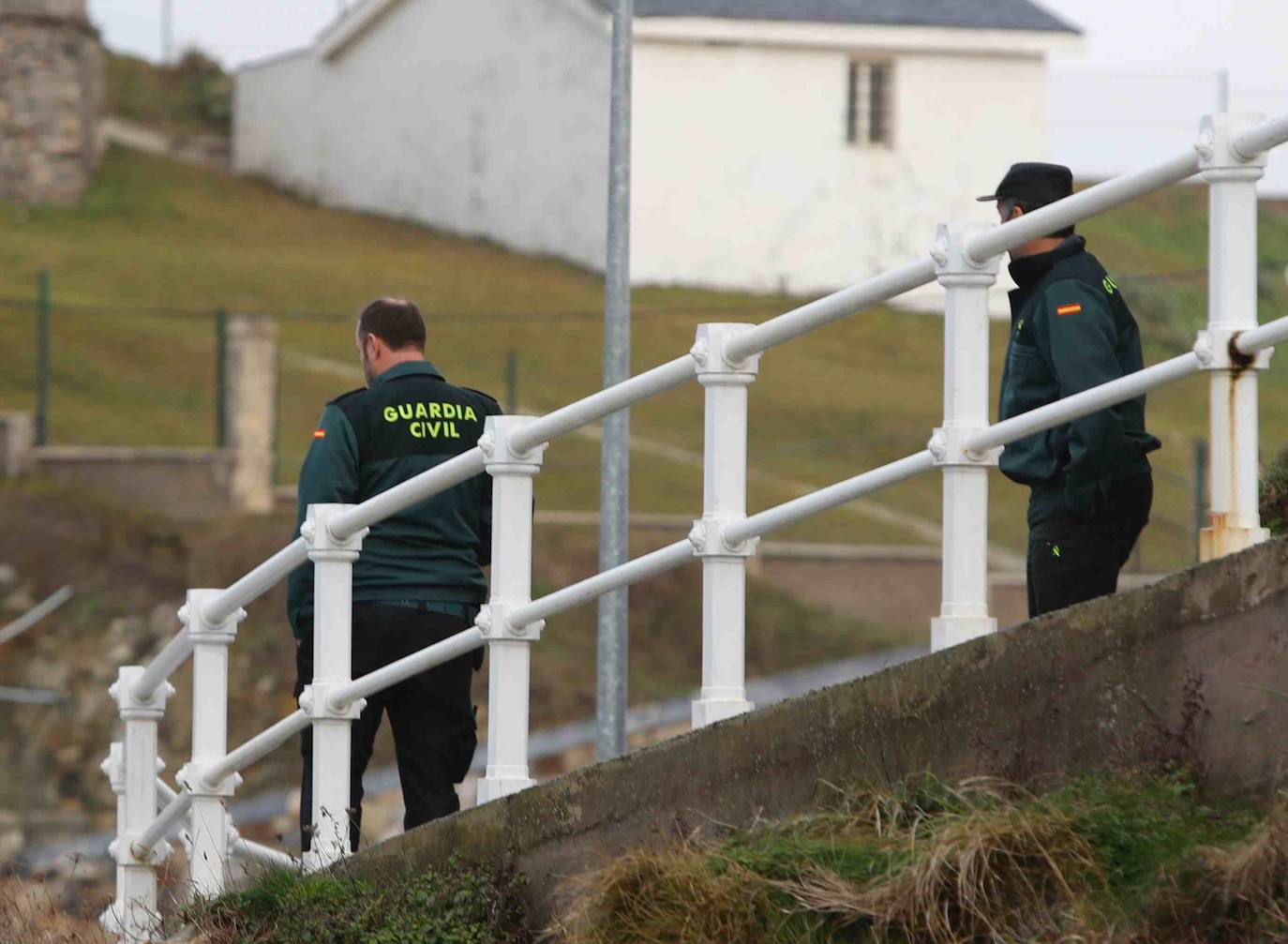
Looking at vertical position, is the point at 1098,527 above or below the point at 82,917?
above

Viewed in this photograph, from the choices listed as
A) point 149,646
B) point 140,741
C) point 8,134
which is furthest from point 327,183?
point 140,741

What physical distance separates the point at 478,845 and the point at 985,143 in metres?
28.9

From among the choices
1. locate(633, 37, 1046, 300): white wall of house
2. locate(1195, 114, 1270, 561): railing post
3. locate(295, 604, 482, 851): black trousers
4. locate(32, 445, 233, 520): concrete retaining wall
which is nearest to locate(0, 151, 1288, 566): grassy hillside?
locate(633, 37, 1046, 300): white wall of house

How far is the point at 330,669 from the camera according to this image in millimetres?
5867

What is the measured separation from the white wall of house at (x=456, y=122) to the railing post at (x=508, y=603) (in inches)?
1003

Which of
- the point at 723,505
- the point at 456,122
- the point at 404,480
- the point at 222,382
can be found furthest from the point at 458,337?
the point at 723,505

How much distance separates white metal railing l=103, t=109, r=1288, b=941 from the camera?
Result: 423 cm

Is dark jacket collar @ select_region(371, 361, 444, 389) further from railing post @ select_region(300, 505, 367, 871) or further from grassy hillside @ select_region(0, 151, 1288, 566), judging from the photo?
grassy hillside @ select_region(0, 151, 1288, 566)

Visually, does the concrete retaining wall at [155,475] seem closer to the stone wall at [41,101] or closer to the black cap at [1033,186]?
the black cap at [1033,186]

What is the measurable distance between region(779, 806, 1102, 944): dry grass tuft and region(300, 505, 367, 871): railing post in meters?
2.06

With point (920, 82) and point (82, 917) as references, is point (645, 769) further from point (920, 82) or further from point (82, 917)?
point (920, 82)

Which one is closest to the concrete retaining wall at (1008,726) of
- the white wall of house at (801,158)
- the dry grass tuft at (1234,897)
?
the dry grass tuft at (1234,897)

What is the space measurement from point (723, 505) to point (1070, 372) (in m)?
0.78

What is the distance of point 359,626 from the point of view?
607 centimetres
